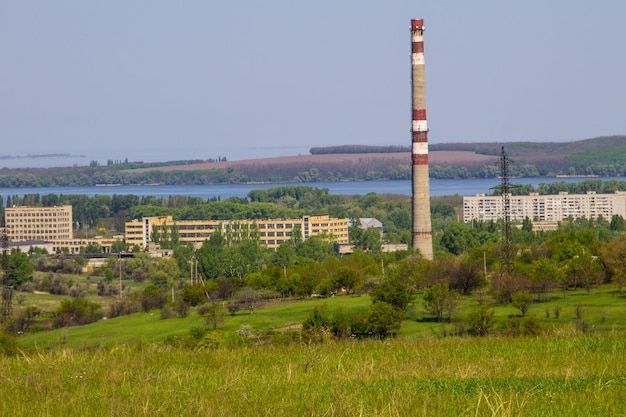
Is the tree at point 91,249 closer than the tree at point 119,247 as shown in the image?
Yes

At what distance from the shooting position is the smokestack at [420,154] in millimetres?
56312

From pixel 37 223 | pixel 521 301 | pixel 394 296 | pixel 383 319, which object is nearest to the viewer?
pixel 383 319

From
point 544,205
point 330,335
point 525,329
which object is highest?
point 330,335

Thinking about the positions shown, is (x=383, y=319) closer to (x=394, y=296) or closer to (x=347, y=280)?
(x=394, y=296)

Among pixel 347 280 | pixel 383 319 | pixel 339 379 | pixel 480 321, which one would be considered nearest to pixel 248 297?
pixel 347 280

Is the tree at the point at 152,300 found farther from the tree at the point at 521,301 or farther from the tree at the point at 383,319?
the tree at the point at 521,301

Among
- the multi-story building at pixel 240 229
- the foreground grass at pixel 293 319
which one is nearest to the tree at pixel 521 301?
the foreground grass at pixel 293 319

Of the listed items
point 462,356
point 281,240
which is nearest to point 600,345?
point 462,356

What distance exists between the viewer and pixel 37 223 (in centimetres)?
11969

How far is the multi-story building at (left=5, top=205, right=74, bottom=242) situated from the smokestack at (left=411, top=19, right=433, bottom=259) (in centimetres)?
6815

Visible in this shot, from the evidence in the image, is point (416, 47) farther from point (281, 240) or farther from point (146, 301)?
point (281, 240)

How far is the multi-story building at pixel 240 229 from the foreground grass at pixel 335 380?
84.3 m

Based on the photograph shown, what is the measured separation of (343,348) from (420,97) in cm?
4752

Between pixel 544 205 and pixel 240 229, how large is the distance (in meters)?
49.5
